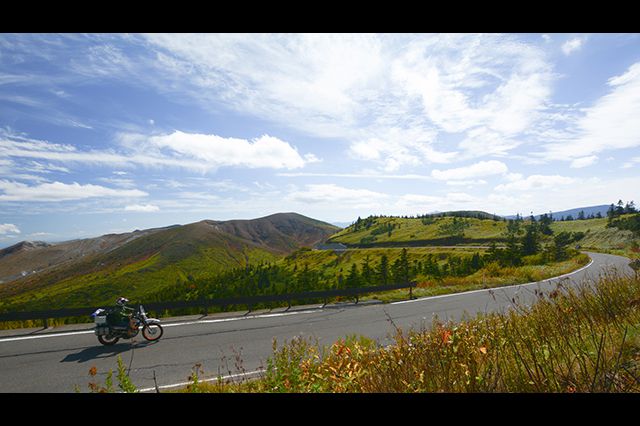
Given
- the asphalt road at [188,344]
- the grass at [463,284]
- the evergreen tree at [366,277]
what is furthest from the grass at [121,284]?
the asphalt road at [188,344]

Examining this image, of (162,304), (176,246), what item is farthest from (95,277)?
(162,304)

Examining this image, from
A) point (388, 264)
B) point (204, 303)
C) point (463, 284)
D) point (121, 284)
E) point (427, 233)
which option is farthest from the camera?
point (121, 284)

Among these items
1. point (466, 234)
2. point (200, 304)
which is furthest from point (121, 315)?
point (466, 234)

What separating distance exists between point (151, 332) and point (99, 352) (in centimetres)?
168

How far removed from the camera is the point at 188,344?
1131cm

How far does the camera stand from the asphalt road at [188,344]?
28.0 ft

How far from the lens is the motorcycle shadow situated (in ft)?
32.8

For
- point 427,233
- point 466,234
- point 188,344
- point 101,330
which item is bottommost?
point 188,344

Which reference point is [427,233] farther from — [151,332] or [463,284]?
[151,332]

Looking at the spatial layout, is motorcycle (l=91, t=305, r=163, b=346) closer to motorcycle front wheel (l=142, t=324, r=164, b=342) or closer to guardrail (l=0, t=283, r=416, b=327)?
motorcycle front wheel (l=142, t=324, r=164, b=342)

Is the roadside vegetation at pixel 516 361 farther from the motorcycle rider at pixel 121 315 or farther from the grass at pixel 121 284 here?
the grass at pixel 121 284
